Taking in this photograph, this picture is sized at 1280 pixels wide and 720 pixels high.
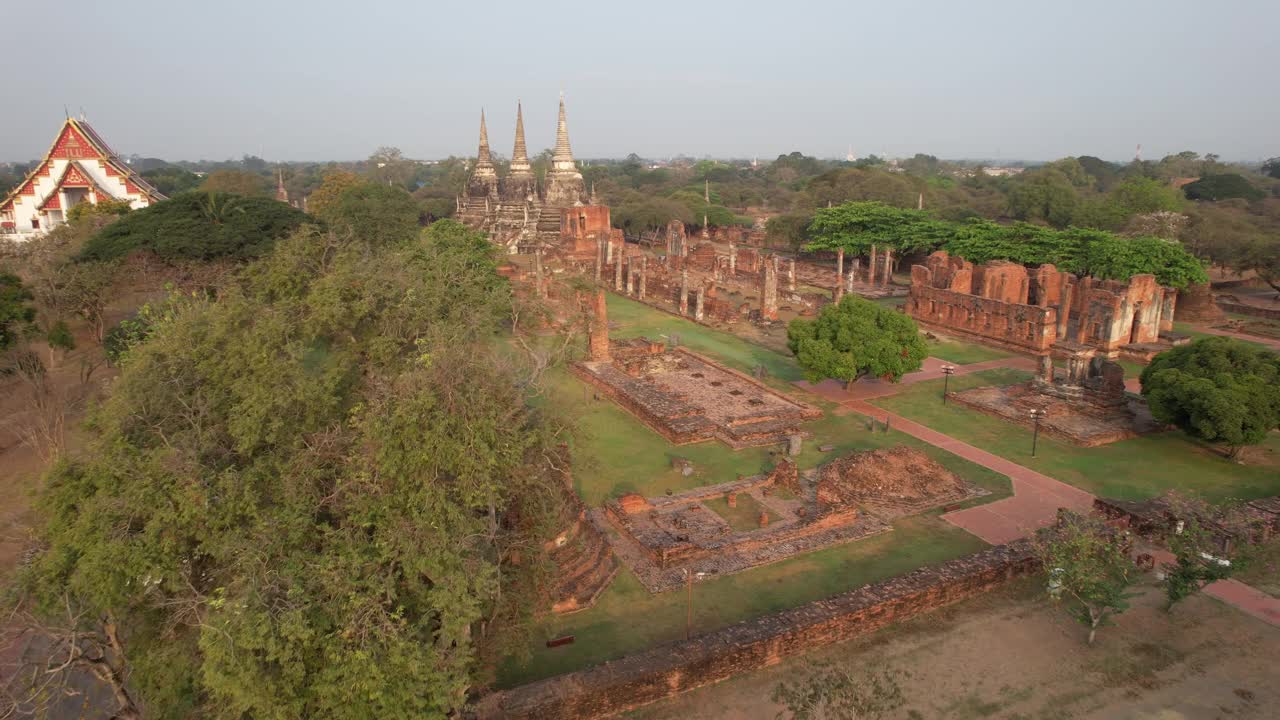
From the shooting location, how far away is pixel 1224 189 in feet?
221

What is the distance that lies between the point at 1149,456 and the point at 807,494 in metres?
9.72

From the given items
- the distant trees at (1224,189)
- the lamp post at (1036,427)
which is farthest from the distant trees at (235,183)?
the distant trees at (1224,189)

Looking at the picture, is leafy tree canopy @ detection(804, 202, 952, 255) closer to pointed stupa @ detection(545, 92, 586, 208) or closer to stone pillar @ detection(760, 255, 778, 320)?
stone pillar @ detection(760, 255, 778, 320)

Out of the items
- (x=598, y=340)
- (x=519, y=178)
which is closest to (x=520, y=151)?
(x=519, y=178)

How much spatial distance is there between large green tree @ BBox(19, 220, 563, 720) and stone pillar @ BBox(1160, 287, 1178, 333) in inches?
1288

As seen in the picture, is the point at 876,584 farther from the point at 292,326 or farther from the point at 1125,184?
the point at 1125,184

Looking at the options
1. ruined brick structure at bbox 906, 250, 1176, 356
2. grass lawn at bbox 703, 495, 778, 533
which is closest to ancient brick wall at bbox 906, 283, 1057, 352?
ruined brick structure at bbox 906, 250, 1176, 356

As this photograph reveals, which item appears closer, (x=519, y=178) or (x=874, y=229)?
(x=874, y=229)

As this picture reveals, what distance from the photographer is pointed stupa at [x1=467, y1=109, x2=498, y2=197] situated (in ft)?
210

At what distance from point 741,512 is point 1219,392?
482 inches

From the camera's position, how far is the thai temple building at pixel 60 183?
147 feet

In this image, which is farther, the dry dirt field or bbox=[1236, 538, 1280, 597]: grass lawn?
bbox=[1236, 538, 1280, 597]: grass lawn

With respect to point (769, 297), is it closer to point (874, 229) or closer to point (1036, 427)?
point (874, 229)

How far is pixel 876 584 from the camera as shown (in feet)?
43.0
